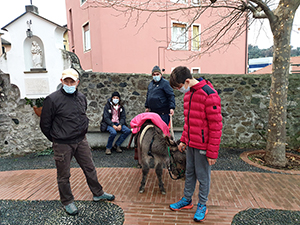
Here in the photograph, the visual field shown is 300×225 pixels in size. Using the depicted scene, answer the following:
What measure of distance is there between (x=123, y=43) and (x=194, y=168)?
10.9m

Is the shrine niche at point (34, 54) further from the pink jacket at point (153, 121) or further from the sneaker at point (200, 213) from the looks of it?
the sneaker at point (200, 213)

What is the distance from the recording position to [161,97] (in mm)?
4484

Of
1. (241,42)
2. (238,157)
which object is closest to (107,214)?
(238,157)

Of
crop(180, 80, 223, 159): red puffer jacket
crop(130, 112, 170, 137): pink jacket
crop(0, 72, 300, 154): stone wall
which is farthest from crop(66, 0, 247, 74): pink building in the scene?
crop(180, 80, 223, 159): red puffer jacket

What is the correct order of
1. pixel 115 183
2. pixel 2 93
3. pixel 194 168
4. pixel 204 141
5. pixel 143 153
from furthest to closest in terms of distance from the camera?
pixel 2 93 → pixel 115 183 → pixel 143 153 → pixel 194 168 → pixel 204 141

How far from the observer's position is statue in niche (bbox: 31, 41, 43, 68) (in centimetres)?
550

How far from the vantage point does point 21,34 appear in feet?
17.6

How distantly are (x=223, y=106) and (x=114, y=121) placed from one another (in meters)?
3.10

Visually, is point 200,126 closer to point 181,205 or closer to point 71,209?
point 181,205

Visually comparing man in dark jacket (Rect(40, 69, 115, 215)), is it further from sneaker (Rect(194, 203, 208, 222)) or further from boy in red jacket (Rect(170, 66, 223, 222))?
sneaker (Rect(194, 203, 208, 222))

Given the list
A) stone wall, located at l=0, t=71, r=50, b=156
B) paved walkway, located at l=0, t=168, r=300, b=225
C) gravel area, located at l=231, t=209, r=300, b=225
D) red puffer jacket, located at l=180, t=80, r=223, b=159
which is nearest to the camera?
red puffer jacket, located at l=180, t=80, r=223, b=159

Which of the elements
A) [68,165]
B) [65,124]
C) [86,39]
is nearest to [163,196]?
[68,165]

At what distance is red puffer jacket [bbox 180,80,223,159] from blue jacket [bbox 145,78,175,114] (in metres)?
1.76

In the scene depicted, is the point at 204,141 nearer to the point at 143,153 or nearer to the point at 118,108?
the point at 143,153
